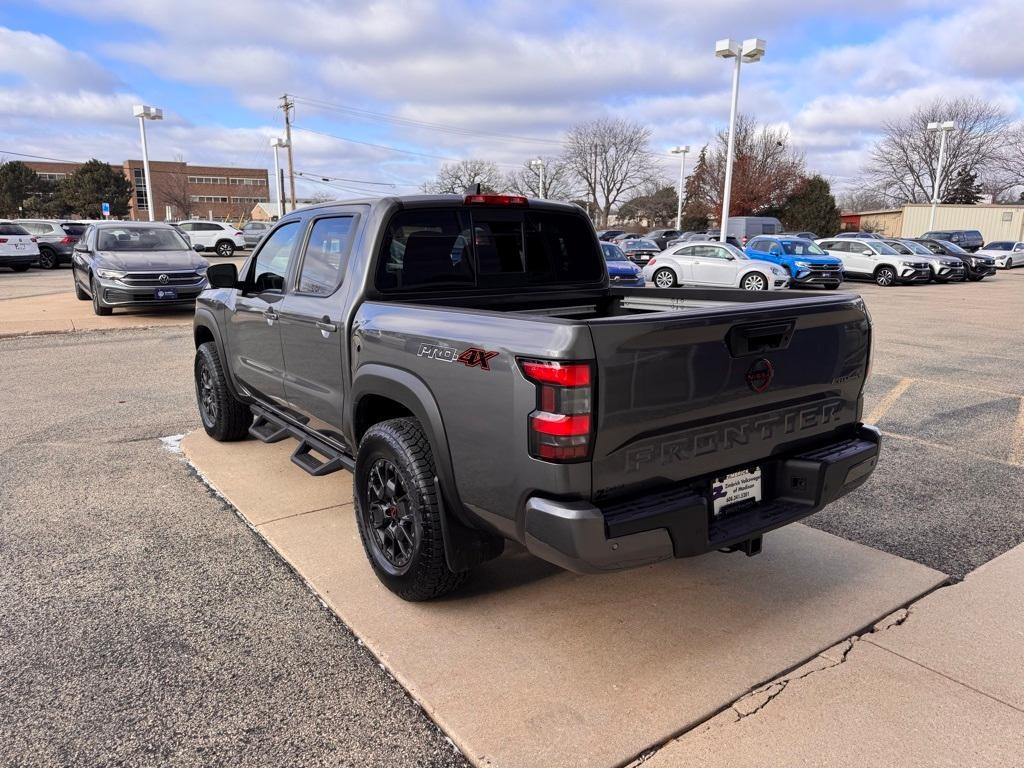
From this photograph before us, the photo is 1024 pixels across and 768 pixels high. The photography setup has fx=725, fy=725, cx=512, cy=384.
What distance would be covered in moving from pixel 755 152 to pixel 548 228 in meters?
63.7

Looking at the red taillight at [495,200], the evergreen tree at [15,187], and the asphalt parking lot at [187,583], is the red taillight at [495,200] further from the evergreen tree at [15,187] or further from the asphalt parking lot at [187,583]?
the evergreen tree at [15,187]

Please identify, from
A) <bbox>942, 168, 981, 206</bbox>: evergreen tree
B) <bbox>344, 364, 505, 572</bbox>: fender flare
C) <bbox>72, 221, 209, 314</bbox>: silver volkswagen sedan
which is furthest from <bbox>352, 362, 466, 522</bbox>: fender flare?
<bbox>942, 168, 981, 206</bbox>: evergreen tree

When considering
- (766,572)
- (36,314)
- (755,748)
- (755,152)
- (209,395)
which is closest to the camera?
(755,748)

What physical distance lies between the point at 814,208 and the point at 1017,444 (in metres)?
55.8

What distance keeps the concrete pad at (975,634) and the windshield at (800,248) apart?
20.8m

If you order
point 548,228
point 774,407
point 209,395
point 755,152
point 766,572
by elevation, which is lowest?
point 766,572

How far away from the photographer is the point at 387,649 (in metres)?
2.99

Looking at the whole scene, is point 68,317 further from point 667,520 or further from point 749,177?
point 749,177

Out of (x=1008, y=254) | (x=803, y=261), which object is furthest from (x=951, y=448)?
(x=1008, y=254)

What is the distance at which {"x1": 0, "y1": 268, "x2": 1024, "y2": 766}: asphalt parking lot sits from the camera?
251 cm

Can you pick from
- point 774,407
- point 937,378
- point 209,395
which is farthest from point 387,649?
point 937,378

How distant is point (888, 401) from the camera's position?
749cm

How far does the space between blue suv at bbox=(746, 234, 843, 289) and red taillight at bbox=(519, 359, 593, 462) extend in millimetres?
21640

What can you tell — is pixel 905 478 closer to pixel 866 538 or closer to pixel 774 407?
pixel 866 538
